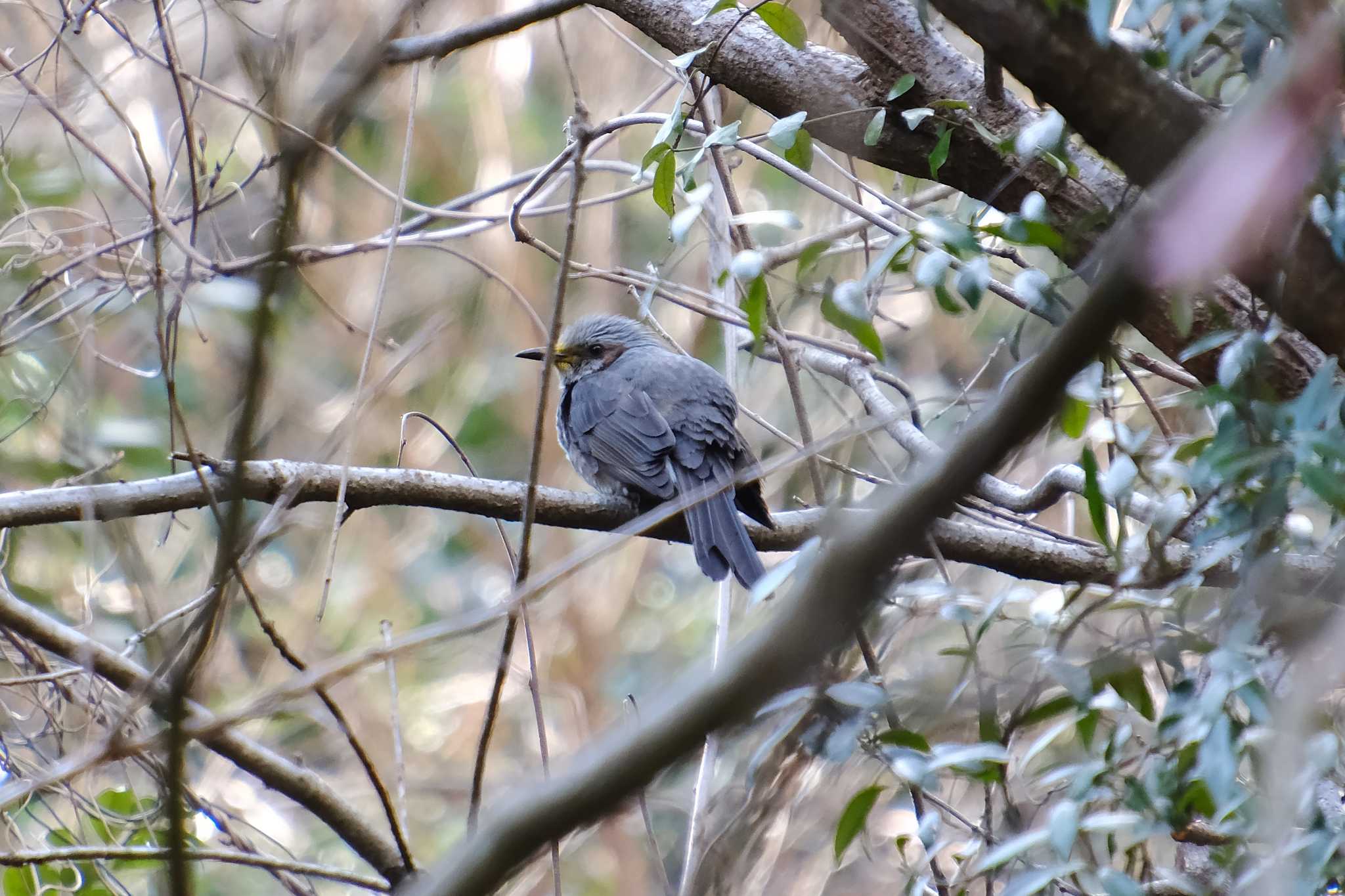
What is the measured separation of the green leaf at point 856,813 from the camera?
6.40 ft

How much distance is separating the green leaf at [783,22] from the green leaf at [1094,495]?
1288 millimetres

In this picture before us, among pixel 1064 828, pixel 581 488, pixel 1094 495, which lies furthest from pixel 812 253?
pixel 581 488

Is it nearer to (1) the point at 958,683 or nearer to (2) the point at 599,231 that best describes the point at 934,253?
(1) the point at 958,683

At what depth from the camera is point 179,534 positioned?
317 inches

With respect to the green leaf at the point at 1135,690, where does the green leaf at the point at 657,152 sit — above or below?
above

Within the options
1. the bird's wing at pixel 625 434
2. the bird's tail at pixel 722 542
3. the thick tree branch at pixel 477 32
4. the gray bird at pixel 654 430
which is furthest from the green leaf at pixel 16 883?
the thick tree branch at pixel 477 32

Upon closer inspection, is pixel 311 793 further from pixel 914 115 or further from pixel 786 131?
pixel 914 115

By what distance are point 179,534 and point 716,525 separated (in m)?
Result: 5.44

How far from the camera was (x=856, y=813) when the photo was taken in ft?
6.46

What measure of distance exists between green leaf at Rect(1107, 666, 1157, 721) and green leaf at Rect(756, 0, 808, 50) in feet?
5.46

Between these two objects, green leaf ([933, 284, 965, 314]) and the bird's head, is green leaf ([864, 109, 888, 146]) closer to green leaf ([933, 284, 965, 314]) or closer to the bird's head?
green leaf ([933, 284, 965, 314])

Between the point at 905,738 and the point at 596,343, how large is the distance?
392 cm

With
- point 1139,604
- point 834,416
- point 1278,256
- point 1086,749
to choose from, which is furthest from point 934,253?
point 834,416

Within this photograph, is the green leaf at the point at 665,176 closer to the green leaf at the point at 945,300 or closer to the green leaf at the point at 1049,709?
the green leaf at the point at 945,300
